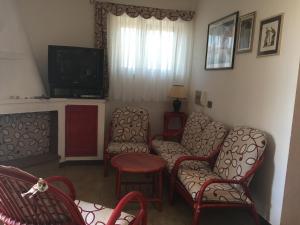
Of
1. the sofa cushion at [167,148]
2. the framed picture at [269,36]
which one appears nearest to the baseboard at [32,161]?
the sofa cushion at [167,148]

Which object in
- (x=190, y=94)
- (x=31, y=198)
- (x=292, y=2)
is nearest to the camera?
(x=31, y=198)

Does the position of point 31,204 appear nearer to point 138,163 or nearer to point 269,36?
point 138,163

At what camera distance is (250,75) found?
2660 mm

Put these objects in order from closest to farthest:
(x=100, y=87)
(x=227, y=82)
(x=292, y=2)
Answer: (x=292, y=2), (x=227, y=82), (x=100, y=87)

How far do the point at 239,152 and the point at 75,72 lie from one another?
7.65ft

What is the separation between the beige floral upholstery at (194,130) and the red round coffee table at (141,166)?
25.0 inches

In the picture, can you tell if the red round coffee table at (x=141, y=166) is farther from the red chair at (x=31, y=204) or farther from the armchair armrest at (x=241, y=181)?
the red chair at (x=31, y=204)

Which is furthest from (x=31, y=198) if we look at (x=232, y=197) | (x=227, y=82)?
(x=227, y=82)

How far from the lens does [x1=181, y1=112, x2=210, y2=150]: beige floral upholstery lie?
3293 mm

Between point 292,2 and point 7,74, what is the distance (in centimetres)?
298

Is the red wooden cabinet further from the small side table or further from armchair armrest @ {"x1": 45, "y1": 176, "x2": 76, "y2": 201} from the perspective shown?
armchair armrest @ {"x1": 45, "y1": 176, "x2": 76, "y2": 201}

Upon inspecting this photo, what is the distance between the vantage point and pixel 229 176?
7.96ft

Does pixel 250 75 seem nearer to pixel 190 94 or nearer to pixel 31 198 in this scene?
pixel 190 94

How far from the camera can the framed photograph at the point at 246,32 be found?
2.65 m
